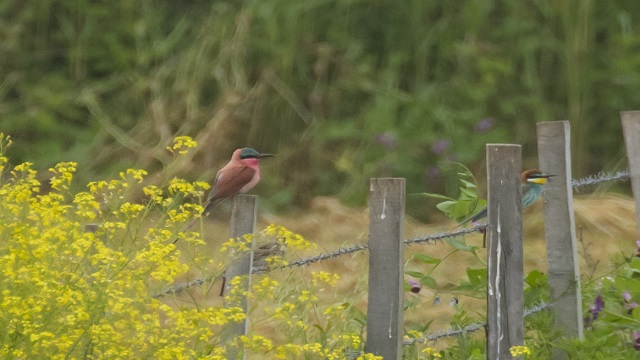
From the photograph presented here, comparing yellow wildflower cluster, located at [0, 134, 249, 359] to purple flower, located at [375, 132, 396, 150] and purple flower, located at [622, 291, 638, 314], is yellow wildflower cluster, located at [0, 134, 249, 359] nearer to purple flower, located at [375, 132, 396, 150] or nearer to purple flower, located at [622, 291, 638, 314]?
purple flower, located at [622, 291, 638, 314]

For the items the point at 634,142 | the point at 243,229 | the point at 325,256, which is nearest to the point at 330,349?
the point at 325,256

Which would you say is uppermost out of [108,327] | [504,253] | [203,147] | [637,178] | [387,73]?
[387,73]

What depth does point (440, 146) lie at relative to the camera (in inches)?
286

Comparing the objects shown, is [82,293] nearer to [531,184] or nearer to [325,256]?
[325,256]

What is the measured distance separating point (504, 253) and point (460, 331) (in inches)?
13.0

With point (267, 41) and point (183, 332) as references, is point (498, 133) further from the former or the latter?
point (183, 332)

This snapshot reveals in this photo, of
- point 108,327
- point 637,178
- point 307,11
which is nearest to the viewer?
point 108,327

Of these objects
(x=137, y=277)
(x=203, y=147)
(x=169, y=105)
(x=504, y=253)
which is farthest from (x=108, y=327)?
(x=169, y=105)

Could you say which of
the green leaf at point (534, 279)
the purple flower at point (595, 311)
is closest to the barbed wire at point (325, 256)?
the green leaf at point (534, 279)

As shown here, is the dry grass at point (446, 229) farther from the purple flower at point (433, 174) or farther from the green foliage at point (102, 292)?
the green foliage at point (102, 292)

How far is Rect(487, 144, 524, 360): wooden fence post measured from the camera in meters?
4.43

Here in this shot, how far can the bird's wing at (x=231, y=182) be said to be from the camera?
4.54 meters

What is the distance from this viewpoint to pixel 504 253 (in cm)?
446

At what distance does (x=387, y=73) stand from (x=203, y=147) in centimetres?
116
